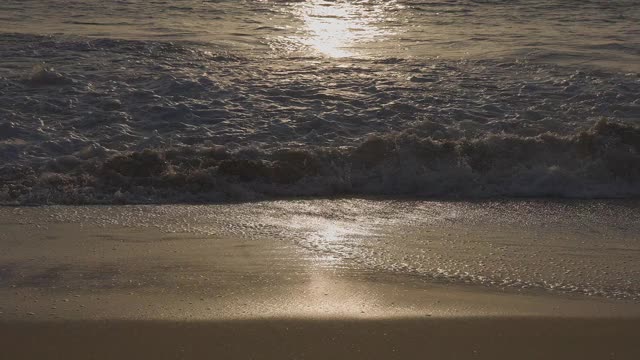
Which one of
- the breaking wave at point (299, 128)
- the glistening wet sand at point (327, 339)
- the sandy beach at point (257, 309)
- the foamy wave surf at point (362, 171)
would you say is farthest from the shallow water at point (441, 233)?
the glistening wet sand at point (327, 339)

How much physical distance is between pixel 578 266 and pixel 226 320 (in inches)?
95.8

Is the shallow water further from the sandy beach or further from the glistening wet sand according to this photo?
the glistening wet sand

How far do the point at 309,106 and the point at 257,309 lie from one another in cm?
509

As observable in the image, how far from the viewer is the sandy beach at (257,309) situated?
4141mm

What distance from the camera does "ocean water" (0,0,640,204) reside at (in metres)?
7.58

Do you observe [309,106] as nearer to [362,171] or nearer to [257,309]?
[362,171]

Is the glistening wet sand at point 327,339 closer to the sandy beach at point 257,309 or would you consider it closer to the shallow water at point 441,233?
the sandy beach at point 257,309

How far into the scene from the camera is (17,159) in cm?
766

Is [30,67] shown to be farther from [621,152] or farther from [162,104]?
[621,152]

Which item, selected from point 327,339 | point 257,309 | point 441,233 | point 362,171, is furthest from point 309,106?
point 327,339

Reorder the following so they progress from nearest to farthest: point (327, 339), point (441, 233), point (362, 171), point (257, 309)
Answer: point (327, 339) < point (257, 309) < point (441, 233) < point (362, 171)

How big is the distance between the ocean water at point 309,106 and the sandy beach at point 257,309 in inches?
65.5

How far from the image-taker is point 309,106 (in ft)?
30.9

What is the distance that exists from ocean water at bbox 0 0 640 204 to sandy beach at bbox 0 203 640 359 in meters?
1.66
